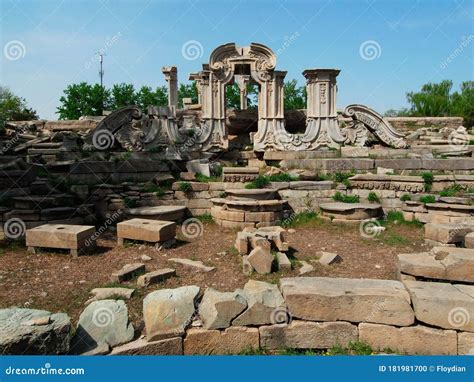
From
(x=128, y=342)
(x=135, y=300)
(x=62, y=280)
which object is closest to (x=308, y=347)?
(x=128, y=342)

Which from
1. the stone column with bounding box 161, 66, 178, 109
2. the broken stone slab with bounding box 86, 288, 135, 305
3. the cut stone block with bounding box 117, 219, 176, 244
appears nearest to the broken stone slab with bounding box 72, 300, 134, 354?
the broken stone slab with bounding box 86, 288, 135, 305

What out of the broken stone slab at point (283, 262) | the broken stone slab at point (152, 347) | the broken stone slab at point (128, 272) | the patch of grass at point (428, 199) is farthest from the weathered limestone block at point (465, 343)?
the patch of grass at point (428, 199)

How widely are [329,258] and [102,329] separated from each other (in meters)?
4.06

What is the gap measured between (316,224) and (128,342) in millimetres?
6322

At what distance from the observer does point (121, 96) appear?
40.2 meters

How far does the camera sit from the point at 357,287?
170 inches

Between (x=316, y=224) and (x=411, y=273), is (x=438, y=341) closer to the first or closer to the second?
(x=411, y=273)

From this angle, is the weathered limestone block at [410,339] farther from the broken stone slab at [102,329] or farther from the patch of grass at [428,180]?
the patch of grass at [428,180]

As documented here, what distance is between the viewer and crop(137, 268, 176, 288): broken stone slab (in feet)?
18.2

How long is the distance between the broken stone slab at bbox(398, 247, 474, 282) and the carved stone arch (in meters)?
8.24

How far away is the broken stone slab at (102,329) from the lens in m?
3.80

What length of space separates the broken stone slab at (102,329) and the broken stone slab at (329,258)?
3689 millimetres

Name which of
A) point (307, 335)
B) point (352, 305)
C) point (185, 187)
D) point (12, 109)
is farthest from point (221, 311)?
point (12, 109)

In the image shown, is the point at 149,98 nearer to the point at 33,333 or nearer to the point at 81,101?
the point at 81,101
